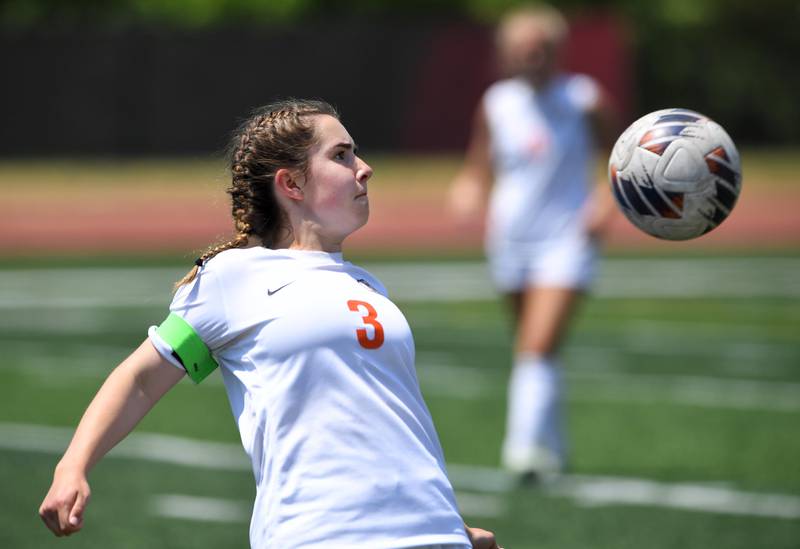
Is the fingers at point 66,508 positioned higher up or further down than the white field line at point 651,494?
higher up

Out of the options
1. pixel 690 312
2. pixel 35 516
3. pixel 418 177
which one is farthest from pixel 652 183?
pixel 418 177

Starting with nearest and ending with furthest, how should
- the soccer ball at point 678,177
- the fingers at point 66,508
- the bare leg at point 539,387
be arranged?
the fingers at point 66,508
the soccer ball at point 678,177
the bare leg at point 539,387

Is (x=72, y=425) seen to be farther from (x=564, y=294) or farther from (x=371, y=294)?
(x=371, y=294)

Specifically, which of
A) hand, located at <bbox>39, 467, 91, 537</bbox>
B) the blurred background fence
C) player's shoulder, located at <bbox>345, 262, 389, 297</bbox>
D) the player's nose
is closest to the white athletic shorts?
player's shoulder, located at <bbox>345, 262, 389, 297</bbox>

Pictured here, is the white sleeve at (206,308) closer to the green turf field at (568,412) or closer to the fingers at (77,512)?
A: the fingers at (77,512)

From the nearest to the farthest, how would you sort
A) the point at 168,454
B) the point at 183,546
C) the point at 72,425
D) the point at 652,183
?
the point at 652,183
the point at 183,546
the point at 168,454
the point at 72,425

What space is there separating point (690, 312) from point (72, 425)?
7984 mm

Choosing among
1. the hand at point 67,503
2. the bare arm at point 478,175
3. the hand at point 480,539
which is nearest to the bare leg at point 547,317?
the bare arm at point 478,175

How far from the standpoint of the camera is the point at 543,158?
8570mm

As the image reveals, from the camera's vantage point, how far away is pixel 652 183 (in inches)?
200

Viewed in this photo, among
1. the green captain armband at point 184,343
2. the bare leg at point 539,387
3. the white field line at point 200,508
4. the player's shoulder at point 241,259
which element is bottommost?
the white field line at point 200,508

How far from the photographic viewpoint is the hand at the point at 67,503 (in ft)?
11.5

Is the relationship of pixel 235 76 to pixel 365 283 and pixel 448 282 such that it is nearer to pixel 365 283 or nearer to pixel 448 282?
pixel 448 282

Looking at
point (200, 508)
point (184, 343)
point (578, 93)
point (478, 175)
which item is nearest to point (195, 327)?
point (184, 343)
